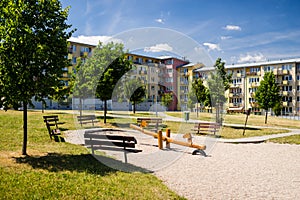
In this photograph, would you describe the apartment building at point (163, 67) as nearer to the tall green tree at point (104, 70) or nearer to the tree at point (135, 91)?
the tree at point (135, 91)

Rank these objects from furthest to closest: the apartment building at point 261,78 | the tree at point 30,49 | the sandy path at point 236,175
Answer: the apartment building at point 261,78
the tree at point 30,49
the sandy path at point 236,175

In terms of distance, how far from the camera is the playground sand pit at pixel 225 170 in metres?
6.58

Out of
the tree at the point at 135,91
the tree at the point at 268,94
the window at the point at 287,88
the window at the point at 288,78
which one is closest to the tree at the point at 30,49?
the tree at the point at 135,91

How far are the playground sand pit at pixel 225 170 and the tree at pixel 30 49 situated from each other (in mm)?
Result: 3351

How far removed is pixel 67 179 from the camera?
6.93 metres

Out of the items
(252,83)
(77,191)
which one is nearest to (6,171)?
(77,191)

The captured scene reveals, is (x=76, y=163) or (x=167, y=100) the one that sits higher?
(x=167, y=100)

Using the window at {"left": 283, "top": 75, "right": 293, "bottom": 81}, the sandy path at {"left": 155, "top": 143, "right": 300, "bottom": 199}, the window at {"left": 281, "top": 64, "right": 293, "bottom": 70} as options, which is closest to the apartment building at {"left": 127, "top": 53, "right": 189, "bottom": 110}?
the sandy path at {"left": 155, "top": 143, "right": 300, "bottom": 199}

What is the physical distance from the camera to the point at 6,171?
23.8ft

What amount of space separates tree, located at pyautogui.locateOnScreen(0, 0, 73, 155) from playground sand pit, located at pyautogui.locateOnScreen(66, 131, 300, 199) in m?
3.35

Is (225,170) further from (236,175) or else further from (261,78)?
(261,78)

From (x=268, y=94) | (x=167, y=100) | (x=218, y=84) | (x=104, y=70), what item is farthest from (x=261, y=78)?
(x=104, y=70)

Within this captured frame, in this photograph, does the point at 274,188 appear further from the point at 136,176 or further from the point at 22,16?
the point at 22,16

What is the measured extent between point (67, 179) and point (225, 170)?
4830 mm
